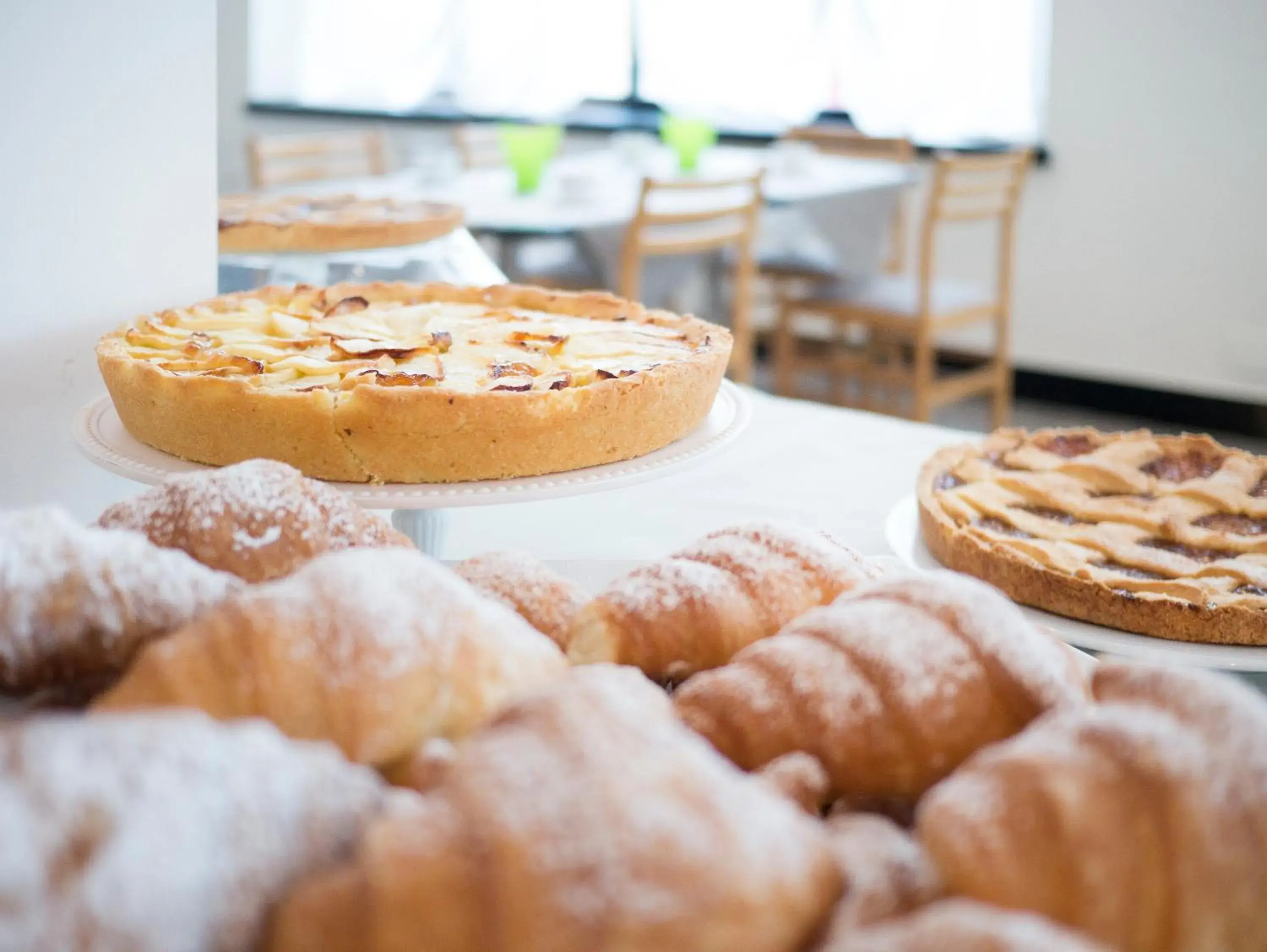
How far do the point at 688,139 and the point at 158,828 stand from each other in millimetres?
3798

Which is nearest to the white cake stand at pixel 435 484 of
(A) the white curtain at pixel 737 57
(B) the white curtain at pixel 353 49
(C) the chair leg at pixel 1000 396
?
(C) the chair leg at pixel 1000 396

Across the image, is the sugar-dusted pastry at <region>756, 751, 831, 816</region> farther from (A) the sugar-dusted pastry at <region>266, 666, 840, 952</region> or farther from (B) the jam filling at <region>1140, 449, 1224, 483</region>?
(B) the jam filling at <region>1140, 449, 1224, 483</region>

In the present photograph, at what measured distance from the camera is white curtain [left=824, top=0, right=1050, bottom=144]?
15.2 ft

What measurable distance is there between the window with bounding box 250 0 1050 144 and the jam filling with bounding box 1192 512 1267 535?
12.8ft

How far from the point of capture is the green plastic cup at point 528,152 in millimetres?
3539

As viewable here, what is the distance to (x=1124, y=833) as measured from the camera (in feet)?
1.11

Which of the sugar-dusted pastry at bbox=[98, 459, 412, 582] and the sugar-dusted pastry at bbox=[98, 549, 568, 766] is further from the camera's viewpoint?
the sugar-dusted pastry at bbox=[98, 459, 412, 582]

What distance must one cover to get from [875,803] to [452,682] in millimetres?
150

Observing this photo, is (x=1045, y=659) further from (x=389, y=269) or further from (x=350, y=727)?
(x=389, y=269)

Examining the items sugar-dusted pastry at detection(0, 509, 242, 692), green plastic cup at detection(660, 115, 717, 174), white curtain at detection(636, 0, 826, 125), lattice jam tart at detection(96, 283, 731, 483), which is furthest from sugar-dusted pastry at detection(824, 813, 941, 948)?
white curtain at detection(636, 0, 826, 125)

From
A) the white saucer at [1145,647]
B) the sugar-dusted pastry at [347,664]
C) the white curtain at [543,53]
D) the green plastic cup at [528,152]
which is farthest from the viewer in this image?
Answer: the white curtain at [543,53]

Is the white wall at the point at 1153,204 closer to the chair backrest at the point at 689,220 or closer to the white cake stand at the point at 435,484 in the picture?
the chair backrest at the point at 689,220

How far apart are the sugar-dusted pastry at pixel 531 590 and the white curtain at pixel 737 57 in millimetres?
4926

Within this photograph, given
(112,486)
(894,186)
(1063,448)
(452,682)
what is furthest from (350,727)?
(894,186)
